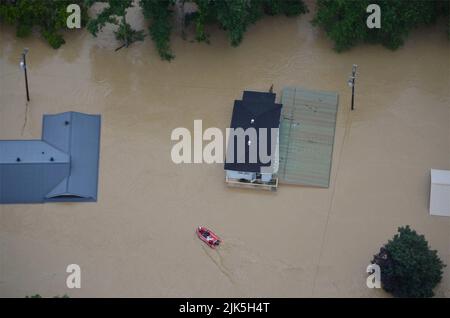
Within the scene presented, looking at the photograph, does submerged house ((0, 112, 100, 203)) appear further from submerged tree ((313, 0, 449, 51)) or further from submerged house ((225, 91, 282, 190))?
submerged tree ((313, 0, 449, 51))

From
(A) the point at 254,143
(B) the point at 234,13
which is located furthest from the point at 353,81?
(B) the point at 234,13

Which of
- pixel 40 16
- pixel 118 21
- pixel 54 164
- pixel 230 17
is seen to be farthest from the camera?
pixel 118 21

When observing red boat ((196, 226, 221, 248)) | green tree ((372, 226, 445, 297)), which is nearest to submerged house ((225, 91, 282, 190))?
red boat ((196, 226, 221, 248))

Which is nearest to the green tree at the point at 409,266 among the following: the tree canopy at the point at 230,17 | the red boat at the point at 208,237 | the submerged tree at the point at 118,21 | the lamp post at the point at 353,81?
the red boat at the point at 208,237

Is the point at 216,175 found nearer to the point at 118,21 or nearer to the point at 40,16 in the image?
the point at 118,21

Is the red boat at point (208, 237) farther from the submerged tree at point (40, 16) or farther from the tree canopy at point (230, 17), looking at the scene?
the submerged tree at point (40, 16)
